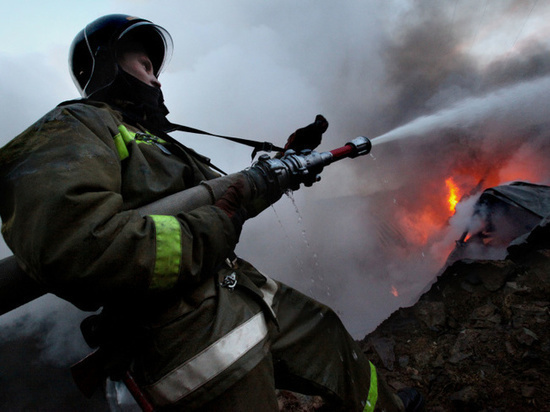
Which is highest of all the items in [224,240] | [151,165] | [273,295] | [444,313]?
[151,165]

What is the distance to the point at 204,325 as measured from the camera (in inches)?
46.8

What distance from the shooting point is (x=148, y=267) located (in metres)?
0.96

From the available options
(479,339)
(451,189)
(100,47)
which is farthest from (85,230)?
(451,189)

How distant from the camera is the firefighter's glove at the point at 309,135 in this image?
2.48 meters

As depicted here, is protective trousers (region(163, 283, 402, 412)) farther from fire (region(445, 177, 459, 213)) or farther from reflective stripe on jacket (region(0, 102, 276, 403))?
fire (region(445, 177, 459, 213))

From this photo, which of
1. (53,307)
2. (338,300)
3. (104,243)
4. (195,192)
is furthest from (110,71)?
(338,300)

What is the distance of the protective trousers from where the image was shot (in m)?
1.72

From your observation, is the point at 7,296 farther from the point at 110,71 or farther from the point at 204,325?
the point at 110,71

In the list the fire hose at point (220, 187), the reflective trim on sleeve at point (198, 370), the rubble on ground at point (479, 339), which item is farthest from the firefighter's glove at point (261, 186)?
the rubble on ground at point (479, 339)

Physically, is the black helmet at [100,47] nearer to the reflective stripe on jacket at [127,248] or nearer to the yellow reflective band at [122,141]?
the yellow reflective band at [122,141]

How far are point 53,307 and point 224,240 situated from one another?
2740 centimetres

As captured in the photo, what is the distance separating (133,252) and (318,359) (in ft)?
5.02

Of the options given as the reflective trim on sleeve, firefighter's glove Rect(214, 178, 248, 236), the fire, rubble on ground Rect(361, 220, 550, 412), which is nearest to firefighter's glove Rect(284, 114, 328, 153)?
firefighter's glove Rect(214, 178, 248, 236)

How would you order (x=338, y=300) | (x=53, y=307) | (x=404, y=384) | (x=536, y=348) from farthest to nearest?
(x=338, y=300)
(x=53, y=307)
(x=404, y=384)
(x=536, y=348)
